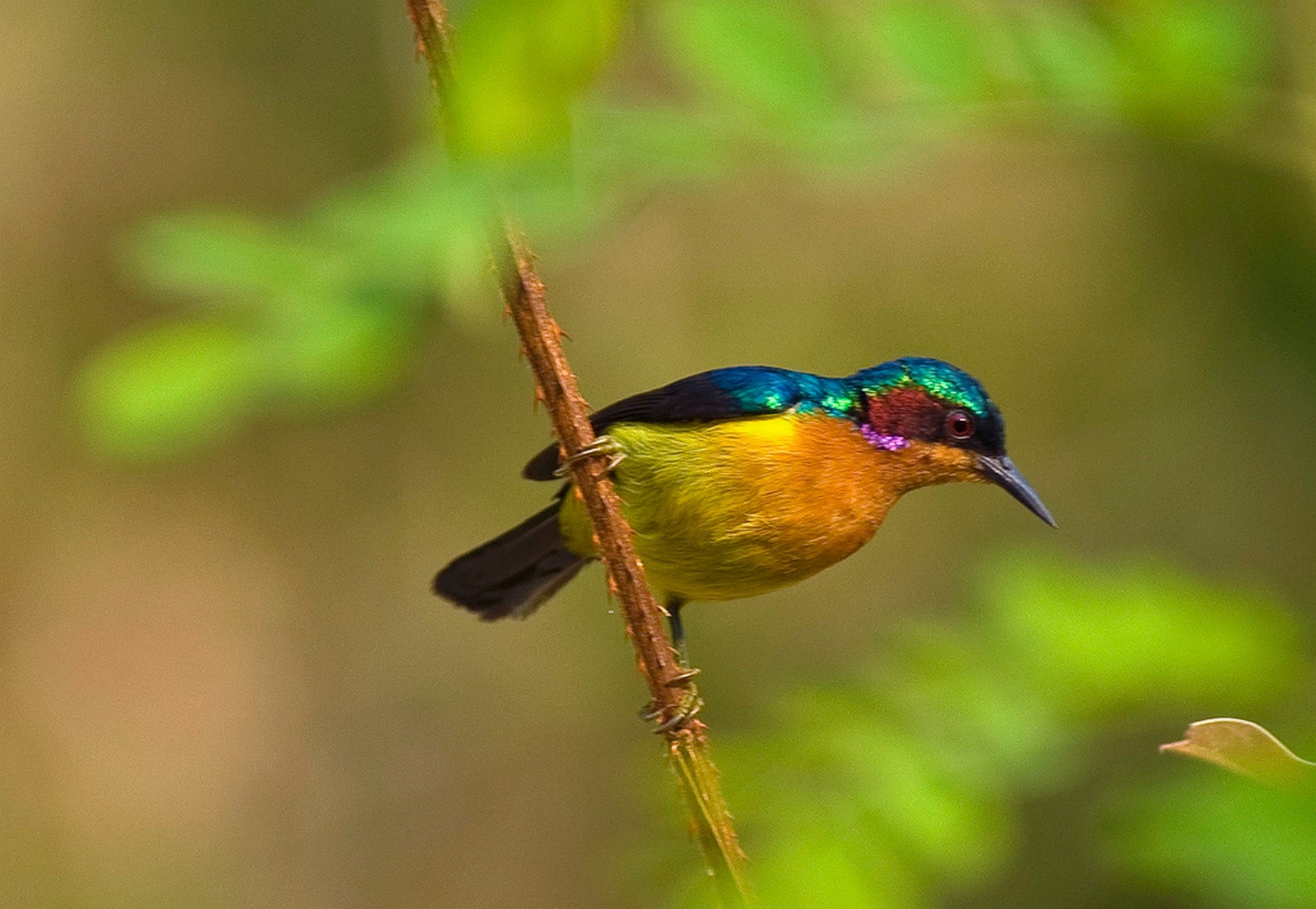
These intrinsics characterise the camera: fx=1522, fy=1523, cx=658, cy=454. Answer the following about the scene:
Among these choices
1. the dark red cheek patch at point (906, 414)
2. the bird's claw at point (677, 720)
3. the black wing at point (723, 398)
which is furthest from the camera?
the black wing at point (723, 398)

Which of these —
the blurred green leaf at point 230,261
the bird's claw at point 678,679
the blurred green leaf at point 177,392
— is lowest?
the bird's claw at point 678,679

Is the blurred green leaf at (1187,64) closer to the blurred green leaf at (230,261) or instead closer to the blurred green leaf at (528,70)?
the blurred green leaf at (230,261)

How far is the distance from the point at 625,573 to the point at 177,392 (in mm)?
1517

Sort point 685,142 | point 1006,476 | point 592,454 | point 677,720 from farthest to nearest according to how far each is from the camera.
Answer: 1. point 685,142
2. point 1006,476
3. point 677,720
4. point 592,454

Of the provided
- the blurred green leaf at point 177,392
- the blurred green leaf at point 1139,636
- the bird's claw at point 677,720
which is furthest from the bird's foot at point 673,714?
the blurred green leaf at point 177,392

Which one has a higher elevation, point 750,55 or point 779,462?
point 750,55

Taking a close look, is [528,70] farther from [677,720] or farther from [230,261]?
[230,261]

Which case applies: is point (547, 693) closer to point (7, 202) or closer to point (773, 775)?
point (7, 202)

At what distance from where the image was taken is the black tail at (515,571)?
3262 millimetres

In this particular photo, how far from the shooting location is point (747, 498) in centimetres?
273

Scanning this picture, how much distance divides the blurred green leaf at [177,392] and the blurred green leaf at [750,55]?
106 cm

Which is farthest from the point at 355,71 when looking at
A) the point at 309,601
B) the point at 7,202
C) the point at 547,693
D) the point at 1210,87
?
the point at 1210,87

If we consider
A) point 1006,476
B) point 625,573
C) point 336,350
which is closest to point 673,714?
point 625,573

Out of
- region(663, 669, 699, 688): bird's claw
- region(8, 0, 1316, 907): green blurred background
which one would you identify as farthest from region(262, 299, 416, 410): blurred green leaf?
region(8, 0, 1316, 907): green blurred background
